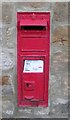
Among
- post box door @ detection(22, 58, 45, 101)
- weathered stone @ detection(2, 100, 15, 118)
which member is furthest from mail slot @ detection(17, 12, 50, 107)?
weathered stone @ detection(2, 100, 15, 118)

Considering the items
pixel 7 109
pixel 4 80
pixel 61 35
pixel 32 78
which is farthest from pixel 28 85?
pixel 61 35

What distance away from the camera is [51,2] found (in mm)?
3369

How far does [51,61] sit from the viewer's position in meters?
3.51

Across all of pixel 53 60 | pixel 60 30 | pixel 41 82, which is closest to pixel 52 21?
pixel 60 30

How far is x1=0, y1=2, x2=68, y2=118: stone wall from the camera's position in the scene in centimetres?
338

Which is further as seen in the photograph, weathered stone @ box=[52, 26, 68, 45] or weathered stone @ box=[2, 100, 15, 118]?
weathered stone @ box=[2, 100, 15, 118]

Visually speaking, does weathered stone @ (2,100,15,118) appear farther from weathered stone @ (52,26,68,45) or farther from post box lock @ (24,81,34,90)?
weathered stone @ (52,26,68,45)

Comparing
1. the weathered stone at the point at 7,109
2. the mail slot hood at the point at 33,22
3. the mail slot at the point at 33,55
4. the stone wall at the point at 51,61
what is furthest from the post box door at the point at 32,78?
the mail slot hood at the point at 33,22

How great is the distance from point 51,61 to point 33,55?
221 millimetres

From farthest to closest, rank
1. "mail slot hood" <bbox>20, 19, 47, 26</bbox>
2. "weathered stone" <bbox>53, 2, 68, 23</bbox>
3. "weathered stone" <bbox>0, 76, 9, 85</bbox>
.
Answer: "weathered stone" <bbox>0, 76, 9, 85</bbox>
"weathered stone" <bbox>53, 2, 68, 23</bbox>
"mail slot hood" <bbox>20, 19, 47, 26</bbox>

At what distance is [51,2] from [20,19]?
1.13ft

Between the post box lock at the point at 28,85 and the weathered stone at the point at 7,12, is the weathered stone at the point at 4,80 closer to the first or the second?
the post box lock at the point at 28,85

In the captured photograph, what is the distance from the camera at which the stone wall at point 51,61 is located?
3.38 m

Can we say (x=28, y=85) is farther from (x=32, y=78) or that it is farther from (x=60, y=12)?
(x=60, y=12)
